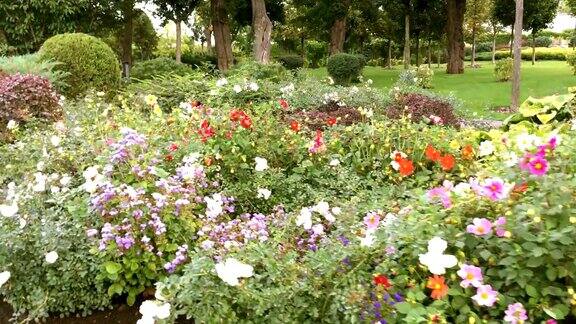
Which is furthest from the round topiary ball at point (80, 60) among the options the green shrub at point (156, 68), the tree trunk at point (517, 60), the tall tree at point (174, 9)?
the tall tree at point (174, 9)

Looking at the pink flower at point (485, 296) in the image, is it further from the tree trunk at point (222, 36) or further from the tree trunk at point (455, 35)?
the tree trunk at point (455, 35)

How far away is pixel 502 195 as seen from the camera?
1.89 meters

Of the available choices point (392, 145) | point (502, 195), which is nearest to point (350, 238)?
point (502, 195)

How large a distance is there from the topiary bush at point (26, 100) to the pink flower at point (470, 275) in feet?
19.1

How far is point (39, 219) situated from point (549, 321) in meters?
2.75

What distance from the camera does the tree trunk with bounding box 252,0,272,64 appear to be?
1605cm

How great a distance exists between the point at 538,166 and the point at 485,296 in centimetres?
53

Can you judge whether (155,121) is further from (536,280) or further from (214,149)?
(536,280)

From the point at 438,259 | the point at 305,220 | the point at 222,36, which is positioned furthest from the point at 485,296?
the point at 222,36

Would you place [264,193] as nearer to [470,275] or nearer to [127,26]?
[470,275]

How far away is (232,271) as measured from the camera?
6.30ft

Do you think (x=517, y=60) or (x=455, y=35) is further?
(x=455, y=35)

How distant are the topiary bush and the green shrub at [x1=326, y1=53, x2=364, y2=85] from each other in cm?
1102

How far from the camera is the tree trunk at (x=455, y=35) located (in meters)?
22.3
